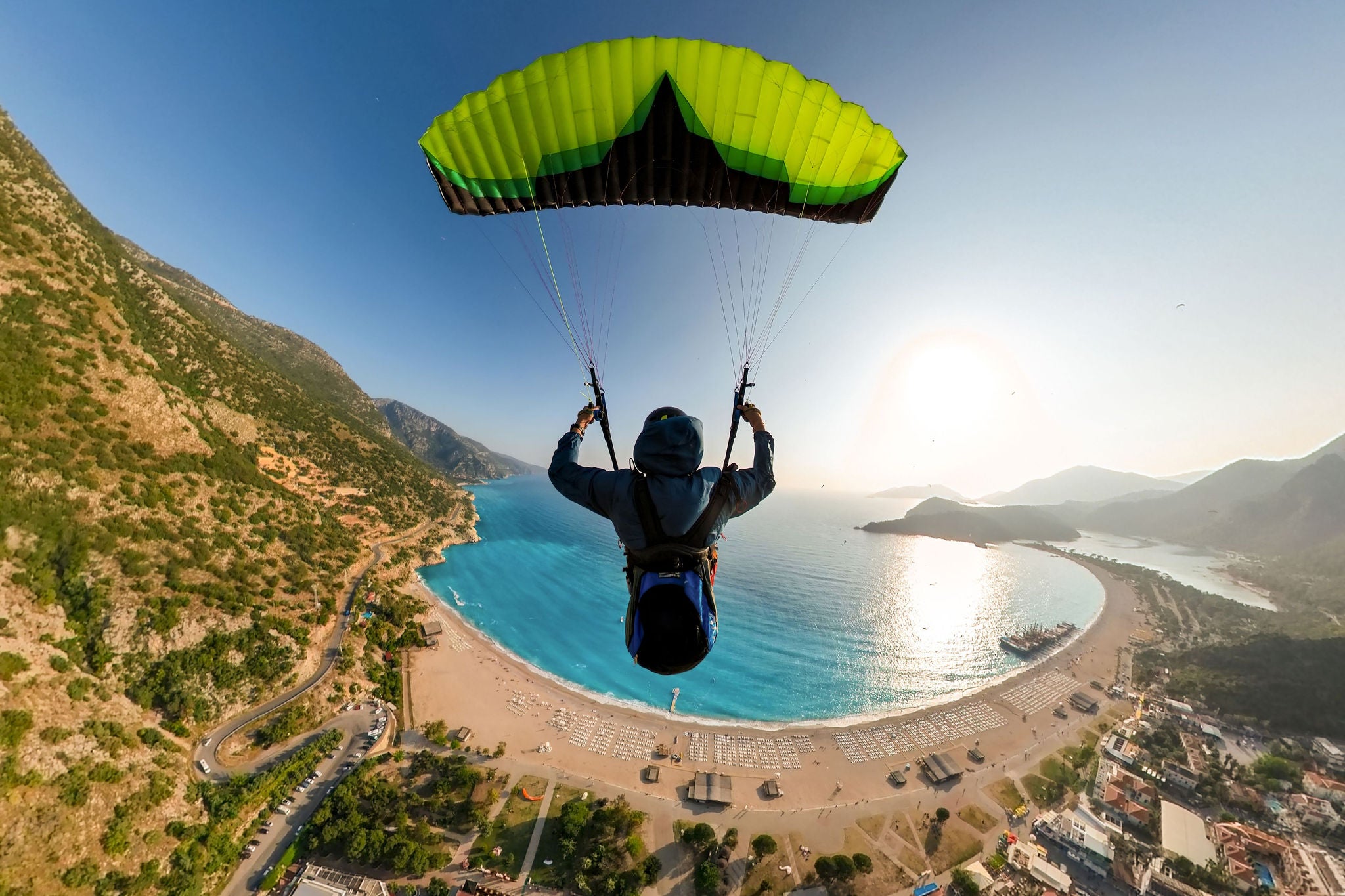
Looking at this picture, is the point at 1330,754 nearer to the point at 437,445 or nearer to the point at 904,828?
the point at 904,828

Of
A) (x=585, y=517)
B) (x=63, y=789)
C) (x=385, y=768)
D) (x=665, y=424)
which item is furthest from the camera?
(x=585, y=517)

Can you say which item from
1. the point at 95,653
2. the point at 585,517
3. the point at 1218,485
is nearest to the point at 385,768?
the point at 95,653

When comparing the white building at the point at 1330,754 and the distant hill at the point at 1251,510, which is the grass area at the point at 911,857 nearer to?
the white building at the point at 1330,754

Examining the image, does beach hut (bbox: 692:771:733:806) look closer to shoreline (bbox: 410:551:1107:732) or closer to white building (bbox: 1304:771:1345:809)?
shoreline (bbox: 410:551:1107:732)

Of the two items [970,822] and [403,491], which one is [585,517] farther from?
[970,822]

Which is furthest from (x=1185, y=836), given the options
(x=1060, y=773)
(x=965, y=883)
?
(x=965, y=883)

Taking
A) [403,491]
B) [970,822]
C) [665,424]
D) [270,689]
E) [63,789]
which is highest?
[665,424]

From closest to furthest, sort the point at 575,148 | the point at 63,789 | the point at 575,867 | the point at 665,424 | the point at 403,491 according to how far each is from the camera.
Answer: the point at 665,424
the point at 575,148
the point at 63,789
the point at 575,867
the point at 403,491
